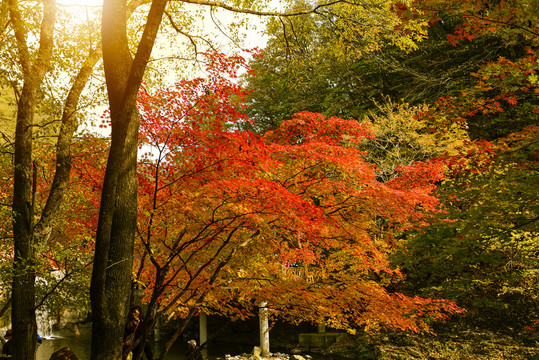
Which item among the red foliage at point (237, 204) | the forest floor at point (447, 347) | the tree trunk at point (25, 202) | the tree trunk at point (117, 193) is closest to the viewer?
the tree trunk at point (117, 193)

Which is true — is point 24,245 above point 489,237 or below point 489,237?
above

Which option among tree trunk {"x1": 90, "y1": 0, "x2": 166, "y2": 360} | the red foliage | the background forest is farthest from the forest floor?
tree trunk {"x1": 90, "y1": 0, "x2": 166, "y2": 360}

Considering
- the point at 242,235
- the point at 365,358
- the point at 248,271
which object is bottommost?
the point at 365,358

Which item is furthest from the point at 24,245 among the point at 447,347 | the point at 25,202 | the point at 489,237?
the point at 447,347

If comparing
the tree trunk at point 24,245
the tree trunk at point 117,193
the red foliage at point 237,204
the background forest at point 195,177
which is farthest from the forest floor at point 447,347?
the tree trunk at point 117,193

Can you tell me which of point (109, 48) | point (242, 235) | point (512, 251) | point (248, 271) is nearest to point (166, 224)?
point (242, 235)

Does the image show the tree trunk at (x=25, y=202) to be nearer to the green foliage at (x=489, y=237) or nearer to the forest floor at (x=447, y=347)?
the green foliage at (x=489, y=237)

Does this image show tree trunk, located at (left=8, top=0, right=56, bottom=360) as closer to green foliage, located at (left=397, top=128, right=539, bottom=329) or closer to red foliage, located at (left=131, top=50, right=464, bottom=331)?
red foliage, located at (left=131, top=50, right=464, bottom=331)

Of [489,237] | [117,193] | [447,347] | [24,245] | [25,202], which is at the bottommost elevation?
[447,347]

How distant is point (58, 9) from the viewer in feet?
17.9

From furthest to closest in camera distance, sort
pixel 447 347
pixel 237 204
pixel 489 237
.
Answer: pixel 447 347, pixel 489 237, pixel 237 204

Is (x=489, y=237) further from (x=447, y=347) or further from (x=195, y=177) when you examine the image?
(x=447, y=347)

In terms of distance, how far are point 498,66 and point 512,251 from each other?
24.5 ft

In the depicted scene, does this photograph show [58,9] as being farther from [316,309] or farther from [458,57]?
[458,57]
